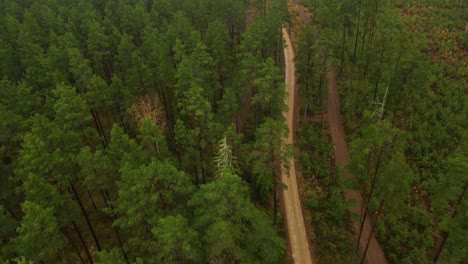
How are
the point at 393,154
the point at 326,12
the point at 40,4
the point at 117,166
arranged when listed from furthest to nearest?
the point at 40,4, the point at 326,12, the point at 117,166, the point at 393,154

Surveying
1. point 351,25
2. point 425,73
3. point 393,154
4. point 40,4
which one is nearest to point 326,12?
point 351,25

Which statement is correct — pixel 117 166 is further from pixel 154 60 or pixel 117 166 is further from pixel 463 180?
pixel 463 180

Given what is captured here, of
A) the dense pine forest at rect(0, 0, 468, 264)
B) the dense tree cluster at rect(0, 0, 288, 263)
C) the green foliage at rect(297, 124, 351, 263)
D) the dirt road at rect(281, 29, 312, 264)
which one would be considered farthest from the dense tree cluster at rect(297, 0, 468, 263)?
the dense tree cluster at rect(0, 0, 288, 263)

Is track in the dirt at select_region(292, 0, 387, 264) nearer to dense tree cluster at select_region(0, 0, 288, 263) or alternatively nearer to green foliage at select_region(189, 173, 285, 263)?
dense tree cluster at select_region(0, 0, 288, 263)

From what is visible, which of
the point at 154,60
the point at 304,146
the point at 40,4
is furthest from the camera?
the point at 40,4

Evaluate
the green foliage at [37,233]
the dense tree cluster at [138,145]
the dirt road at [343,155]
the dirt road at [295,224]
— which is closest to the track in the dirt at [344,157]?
the dirt road at [343,155]

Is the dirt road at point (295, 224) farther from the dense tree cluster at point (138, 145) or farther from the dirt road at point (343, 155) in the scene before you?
the dirt road at point (343, 155)
